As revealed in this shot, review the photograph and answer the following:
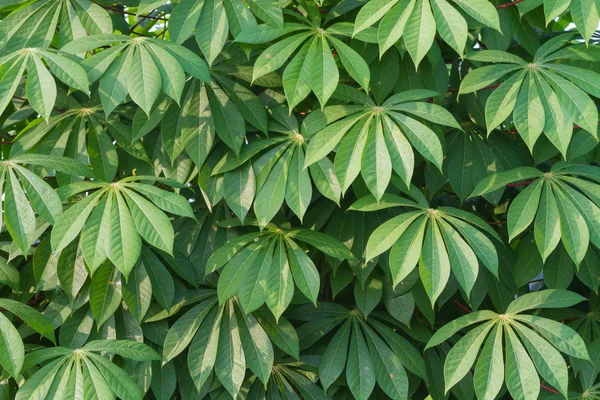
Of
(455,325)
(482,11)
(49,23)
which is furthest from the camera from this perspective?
(49,23)

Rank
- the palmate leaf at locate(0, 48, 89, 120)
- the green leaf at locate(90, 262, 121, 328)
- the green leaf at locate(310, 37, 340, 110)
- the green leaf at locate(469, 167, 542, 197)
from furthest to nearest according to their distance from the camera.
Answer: the green leaf at locate(90, 262, 121, 328), the green leaf at locate(469, 167, 542, 197), the green leaf at locate(310, 37, 340, 110), the palmate leaf at locate(0, 48, 89, 120)

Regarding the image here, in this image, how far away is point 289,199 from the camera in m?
1.70

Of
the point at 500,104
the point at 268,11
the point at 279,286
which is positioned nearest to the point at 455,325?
the point at 279,286

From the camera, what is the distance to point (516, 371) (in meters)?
1.65

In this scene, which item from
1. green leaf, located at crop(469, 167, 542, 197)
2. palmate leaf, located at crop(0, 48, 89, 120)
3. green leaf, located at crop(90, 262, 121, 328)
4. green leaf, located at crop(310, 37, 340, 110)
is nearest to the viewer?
palmate leaf, located at crop(0, 48, 89, 120)

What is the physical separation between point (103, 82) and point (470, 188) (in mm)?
988

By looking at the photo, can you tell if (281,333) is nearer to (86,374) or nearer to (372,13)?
(86,374)

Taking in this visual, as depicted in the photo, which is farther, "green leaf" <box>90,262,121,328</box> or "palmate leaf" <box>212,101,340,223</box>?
"green leaf" <box>90,262,121,328</box>

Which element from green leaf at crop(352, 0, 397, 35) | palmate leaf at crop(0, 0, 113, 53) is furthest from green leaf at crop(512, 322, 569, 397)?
palmate leaf at crop(0, 0, 113, 53)

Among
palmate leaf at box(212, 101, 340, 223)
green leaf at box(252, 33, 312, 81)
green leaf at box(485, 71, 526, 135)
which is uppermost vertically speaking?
green leaf at box(252, 33, 312, 81)

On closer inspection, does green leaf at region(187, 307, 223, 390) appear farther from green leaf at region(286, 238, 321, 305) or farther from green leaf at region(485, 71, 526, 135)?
green leaf at region(485, 71, 526, 135)

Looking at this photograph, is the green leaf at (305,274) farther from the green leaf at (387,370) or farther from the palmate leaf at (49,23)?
the palmate leaf at (49,23)

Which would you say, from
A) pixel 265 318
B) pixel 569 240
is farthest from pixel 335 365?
pixel 569 240

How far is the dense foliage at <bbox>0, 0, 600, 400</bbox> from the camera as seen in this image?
1578 millimetres
